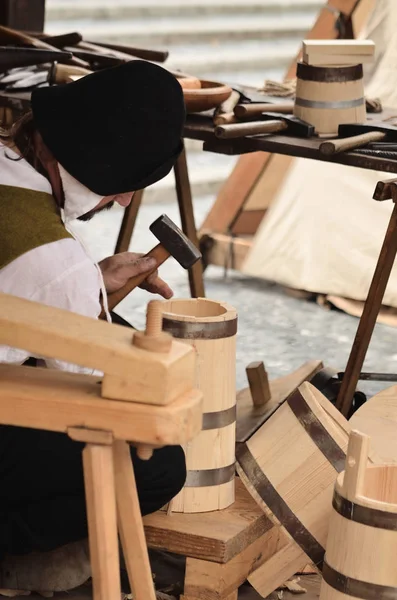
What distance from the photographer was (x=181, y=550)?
3.43 metres

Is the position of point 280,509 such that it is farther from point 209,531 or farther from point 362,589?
point 362,589

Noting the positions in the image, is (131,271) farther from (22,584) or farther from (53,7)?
(53,7)

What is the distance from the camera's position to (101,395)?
2457 millimetres

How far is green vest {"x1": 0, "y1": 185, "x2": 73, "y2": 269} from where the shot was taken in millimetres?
2975

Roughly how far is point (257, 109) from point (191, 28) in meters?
6.59

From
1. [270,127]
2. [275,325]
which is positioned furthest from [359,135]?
[275,325]

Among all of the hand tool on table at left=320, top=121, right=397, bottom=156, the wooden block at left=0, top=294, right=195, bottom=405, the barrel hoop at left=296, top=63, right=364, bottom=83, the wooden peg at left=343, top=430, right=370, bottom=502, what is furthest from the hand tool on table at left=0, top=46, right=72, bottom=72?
the wooden block at left=0, top=294, right=195, bottom=405

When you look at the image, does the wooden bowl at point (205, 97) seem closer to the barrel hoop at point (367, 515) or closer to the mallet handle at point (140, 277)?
the mallet handle at point (140, 277)

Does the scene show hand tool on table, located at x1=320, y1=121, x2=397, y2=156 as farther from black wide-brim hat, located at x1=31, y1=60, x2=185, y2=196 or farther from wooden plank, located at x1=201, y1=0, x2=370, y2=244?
wooden plank, located at x1=201, y1=0, x2=370, y2=244

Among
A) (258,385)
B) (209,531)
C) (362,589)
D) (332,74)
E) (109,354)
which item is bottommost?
(258,385)

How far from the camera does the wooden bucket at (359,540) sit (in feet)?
9.75

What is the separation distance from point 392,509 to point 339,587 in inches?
10.8

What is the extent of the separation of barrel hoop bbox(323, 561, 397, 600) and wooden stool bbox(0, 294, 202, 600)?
2.37 feet

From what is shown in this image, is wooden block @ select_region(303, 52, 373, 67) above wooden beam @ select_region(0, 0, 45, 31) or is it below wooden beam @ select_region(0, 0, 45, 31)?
above
